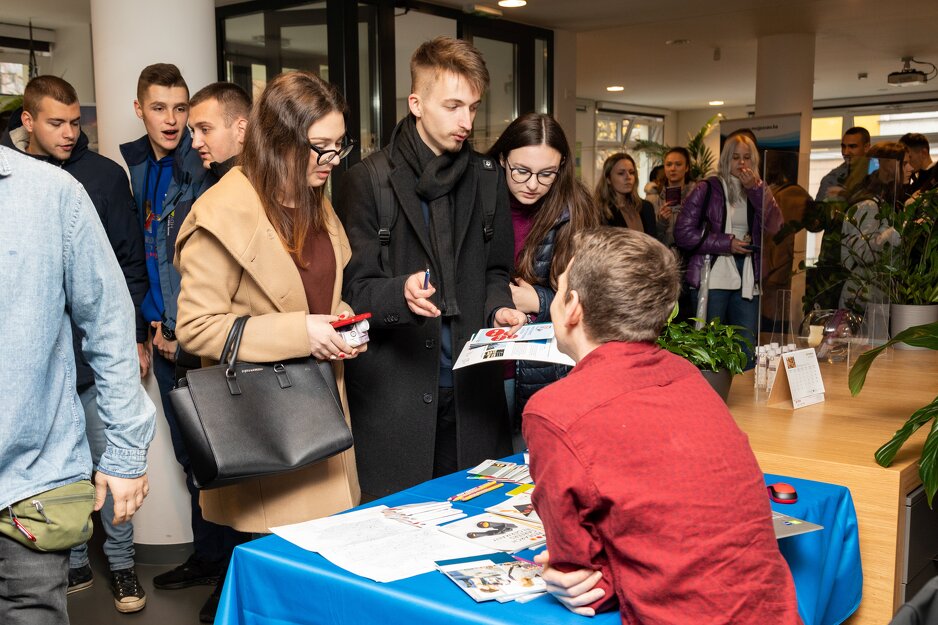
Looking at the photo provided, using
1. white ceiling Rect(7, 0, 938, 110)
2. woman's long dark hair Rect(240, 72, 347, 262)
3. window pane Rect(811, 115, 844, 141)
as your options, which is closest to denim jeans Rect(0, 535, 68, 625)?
woman's long dark hair Rect(240, 72, 347, 262)

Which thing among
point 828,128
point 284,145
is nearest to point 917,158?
point 284,145

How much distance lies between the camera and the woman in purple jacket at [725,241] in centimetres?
519

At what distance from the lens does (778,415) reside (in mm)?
2838

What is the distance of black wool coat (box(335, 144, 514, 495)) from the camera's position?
250cm

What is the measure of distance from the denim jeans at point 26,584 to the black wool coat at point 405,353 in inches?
41.2

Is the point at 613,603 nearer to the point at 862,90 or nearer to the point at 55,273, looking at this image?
the point at 55,273

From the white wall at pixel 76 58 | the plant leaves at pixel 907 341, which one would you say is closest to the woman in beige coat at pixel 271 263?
the plant leaves at pixel 907 341

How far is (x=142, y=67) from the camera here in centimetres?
381

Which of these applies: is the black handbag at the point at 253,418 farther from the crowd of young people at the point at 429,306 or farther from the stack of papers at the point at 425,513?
the stack of papers at the point at 425,513

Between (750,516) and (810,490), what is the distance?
79 cm

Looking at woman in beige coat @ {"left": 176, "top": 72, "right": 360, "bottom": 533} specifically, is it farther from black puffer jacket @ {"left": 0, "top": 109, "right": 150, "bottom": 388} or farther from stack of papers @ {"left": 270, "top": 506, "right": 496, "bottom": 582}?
black puffer jacket @ {"left": 0, "top": 109, "right": 150, "bottom": 388}

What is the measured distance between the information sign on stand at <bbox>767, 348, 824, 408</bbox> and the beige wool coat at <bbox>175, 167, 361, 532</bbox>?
148 cm

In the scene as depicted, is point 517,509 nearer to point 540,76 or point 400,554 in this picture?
point 400,554

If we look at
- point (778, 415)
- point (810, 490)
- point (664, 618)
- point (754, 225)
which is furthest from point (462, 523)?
point (754, 225)
